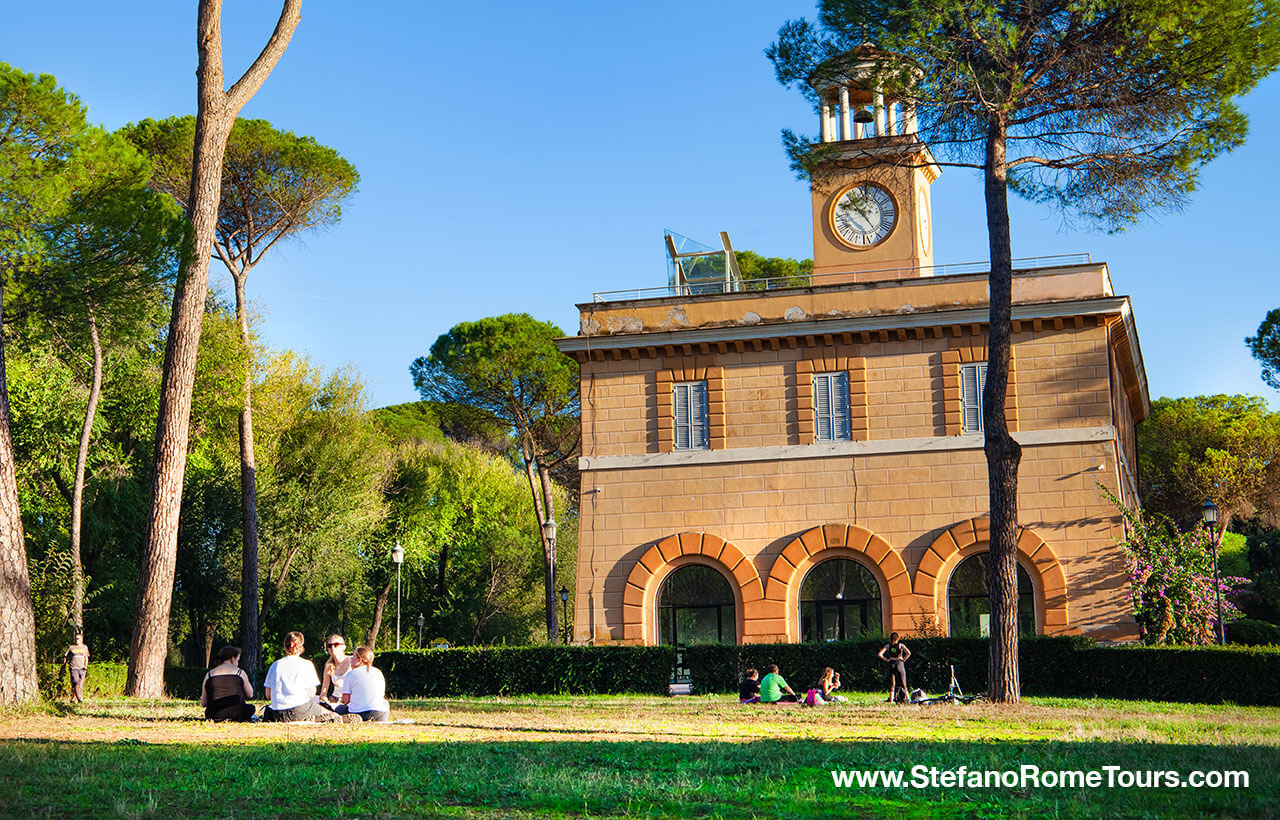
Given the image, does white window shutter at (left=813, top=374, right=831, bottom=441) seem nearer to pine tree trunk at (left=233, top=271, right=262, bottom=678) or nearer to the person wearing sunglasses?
pine tree trunk at (left=233, top=271, right=262, bottom=678)

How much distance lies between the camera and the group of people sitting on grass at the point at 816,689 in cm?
1731

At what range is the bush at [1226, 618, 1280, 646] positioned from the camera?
3322cm

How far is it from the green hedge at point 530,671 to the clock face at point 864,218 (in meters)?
10.5

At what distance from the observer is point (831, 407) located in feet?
78.5

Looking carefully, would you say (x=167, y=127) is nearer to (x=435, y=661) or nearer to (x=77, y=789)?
(x=435, y=661)

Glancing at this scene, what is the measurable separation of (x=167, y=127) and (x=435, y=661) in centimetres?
1384

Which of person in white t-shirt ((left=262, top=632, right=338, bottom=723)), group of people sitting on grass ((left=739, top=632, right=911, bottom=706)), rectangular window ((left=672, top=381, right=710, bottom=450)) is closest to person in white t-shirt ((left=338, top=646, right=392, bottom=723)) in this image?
person in white t-shirt ((left=262, top=632, right=338, bottom=723))

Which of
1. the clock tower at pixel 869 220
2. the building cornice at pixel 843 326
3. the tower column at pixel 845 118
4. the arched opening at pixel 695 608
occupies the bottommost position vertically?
the arched opening at pixel 695 608

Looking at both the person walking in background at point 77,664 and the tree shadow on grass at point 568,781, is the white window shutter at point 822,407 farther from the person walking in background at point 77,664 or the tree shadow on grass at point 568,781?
the tree shadow on grass at point 568,781

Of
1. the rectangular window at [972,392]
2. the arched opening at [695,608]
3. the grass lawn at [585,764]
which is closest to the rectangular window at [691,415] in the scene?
the arched opening at [695,608]

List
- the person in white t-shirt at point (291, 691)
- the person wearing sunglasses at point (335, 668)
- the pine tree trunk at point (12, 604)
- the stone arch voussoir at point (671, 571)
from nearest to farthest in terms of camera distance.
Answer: the person in white t-shirt at point (291, 691) < the pine tree trunk at point (12, 604) < the person wearing sunglasses at point (335, 668) < the stone arch voussoir at point (671, 571)

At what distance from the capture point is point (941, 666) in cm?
1964

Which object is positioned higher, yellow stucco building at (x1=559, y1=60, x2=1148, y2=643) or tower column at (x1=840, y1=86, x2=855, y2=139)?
tower column at (x1=840, y1=86, x2=855, y2=139)

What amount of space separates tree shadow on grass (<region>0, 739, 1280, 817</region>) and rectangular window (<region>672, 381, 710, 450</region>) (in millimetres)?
15505
